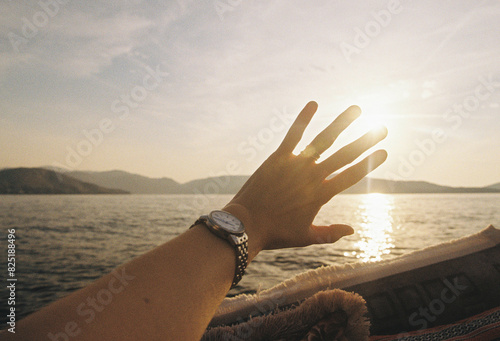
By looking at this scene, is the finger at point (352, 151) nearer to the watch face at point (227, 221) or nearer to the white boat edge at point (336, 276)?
the watch face at point (227, 221)

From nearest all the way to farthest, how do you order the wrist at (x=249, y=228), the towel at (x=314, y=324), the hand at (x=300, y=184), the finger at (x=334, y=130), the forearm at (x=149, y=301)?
the forearm at (x=149, y=301) < the wrist at (x=249, y=228) < the hand at (x=300, y=184) < the finger at (x=334, y=130) < the towel at (x=314, y=324)

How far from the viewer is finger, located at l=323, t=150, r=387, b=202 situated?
5.35 ft

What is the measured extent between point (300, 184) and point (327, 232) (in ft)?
1.05

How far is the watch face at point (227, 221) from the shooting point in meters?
1.23

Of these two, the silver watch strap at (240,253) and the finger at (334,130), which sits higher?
the finger at (334,130)

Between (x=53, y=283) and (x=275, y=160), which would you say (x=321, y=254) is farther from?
(x=275, y=160)

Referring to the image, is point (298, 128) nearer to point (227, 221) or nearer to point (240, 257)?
point (227, 221)

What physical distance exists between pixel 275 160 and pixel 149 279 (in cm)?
94

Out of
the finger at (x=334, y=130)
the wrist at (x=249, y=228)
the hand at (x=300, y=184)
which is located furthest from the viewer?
the finger at (x=334, y=130)

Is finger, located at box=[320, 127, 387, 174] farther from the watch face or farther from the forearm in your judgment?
the forearm

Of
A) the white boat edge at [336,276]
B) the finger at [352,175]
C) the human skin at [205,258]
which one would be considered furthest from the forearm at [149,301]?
the white boat edge at [336,276]

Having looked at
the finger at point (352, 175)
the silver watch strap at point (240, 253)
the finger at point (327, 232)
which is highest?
the finger at point (352, 175)

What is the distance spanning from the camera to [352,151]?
159cm

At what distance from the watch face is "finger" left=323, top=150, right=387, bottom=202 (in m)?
0.55
